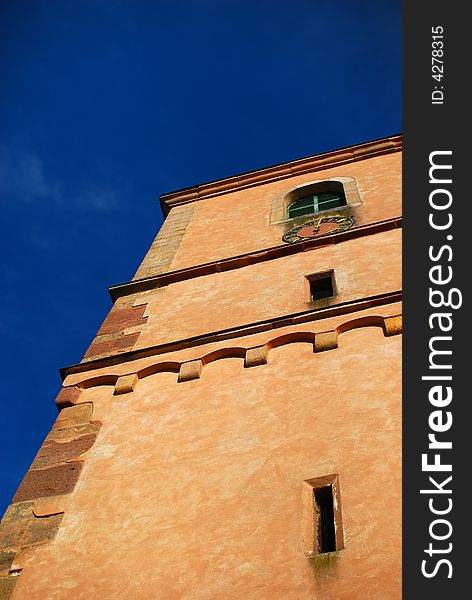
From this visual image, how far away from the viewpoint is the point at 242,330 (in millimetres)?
6816

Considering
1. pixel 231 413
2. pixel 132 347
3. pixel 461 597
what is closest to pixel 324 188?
pixel 132 347

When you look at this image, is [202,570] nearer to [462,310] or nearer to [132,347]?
[462,310]

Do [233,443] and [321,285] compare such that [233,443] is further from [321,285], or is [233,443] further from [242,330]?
[321,285]

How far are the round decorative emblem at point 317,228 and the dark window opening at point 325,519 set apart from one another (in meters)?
5.10

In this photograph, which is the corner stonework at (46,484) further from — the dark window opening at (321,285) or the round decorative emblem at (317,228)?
the round decorative emblem at (317,228)

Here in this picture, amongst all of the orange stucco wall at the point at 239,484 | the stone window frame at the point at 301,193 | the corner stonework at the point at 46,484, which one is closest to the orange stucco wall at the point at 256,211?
the stone window frame at the point at 301,193

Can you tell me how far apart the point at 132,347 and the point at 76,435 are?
5.04ft

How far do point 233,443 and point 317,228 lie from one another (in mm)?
4917

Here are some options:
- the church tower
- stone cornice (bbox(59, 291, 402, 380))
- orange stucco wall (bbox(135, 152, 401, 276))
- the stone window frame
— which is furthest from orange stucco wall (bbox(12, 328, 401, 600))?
the stone window frame

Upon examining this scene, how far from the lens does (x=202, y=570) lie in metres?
4.27

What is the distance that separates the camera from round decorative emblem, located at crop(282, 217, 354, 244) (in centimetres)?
954

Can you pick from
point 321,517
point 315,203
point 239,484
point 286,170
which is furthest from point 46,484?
point 286,170

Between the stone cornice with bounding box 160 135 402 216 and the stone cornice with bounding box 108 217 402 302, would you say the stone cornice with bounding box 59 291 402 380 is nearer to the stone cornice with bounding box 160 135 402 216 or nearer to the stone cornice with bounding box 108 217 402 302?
the stone cornice with bounding box 108 217 402 302

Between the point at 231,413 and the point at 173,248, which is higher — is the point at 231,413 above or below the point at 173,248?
below
